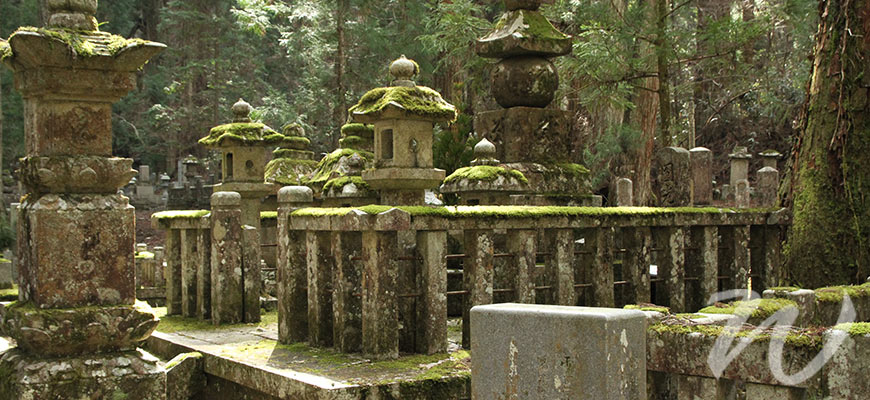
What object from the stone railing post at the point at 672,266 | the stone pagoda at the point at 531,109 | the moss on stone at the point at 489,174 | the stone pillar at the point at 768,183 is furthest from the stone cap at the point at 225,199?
the stone pillar at the point at 768,183

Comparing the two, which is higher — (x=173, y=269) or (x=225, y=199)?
(x=225, y=199)

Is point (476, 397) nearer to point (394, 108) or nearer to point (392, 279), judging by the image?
point (392, 279)

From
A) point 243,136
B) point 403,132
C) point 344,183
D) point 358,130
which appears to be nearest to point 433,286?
point 403,132

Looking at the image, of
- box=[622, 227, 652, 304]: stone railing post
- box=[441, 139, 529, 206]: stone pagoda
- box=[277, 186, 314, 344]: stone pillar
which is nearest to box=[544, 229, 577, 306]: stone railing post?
box=[622, 227, 652, 304]: stone railing post

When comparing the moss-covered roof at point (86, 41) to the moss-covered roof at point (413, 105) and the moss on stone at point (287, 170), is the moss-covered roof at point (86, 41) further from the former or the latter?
the moss on stone at point (287, 170)

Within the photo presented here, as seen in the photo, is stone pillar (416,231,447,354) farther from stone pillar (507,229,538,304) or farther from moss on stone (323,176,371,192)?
moss on stone (323,176,371,192)

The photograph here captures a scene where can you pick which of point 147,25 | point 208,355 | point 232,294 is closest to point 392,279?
point 208,355

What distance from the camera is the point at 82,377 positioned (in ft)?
23.0

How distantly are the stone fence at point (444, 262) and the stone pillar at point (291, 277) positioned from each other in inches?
0.5

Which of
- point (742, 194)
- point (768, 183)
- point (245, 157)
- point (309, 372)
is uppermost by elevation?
point (245, 157)

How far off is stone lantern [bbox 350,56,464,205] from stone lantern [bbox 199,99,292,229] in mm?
3226

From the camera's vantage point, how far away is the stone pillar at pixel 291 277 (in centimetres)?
983

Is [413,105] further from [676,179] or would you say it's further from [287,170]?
[287,170]

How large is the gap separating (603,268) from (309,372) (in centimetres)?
394
